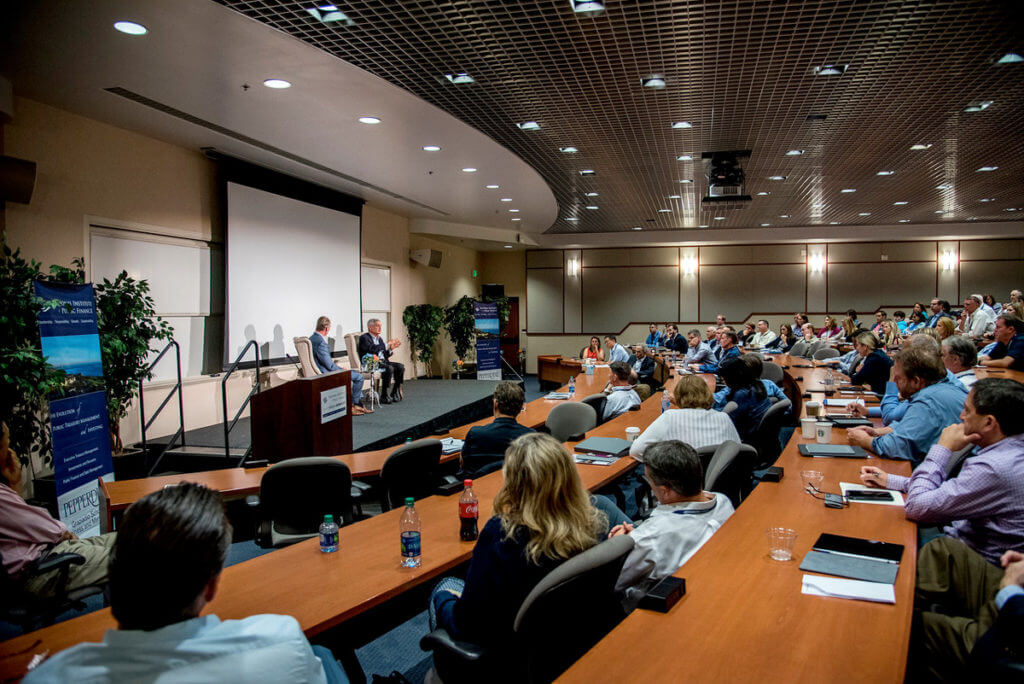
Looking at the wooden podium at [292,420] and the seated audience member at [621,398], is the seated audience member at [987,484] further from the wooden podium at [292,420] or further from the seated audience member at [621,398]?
the wooden podium at [292,420]

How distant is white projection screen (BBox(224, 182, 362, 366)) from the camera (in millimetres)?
7875

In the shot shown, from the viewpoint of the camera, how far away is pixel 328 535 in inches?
95.2

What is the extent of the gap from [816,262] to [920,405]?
1421 cm

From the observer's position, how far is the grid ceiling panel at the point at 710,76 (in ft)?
13.5

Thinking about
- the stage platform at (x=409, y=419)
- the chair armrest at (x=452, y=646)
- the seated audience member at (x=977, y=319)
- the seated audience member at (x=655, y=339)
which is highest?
the seated audience member at (x=977, y=319)

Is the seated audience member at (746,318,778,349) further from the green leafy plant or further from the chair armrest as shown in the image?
the chair armrest

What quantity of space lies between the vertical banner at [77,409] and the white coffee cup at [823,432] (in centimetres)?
487

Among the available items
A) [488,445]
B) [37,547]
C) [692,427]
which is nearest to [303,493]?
[488,445]

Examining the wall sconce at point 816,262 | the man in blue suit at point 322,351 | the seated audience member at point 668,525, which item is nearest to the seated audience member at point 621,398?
the seated audience member at point 668,525

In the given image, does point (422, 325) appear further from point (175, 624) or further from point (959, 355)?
point (175, 624)

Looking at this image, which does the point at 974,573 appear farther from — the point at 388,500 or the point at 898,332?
the point at 898,332

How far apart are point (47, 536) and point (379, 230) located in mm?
9387

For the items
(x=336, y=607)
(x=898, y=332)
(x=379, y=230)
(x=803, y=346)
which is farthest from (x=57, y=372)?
(x=898, y=332)

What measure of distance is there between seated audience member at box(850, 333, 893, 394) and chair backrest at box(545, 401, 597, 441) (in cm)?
307
